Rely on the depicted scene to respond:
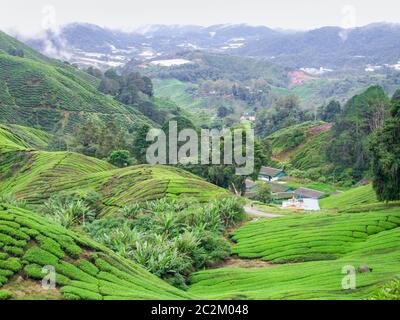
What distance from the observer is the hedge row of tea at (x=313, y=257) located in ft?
85.8

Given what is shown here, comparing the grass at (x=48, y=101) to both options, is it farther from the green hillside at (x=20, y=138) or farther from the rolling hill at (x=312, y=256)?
the rolling hill at (x=312, y=256)

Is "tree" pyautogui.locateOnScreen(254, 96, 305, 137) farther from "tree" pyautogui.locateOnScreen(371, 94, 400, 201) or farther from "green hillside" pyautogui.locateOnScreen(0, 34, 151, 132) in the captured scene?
"tree" pyautogui.locateOnScreen(371, 94, 400, 201)

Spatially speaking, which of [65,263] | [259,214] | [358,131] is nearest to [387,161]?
[259,214]

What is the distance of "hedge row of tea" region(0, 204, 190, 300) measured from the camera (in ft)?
72.5

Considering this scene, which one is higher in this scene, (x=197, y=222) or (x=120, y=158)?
(x=197, y=222)

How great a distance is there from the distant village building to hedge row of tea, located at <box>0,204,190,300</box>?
87.6 metres

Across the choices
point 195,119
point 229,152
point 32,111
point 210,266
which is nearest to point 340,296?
point 210,266

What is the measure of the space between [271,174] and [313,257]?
77.1m

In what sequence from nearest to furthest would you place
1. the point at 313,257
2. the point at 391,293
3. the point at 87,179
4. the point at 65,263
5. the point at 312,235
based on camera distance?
1. the point at 391,293
2. the point at 65,263
3. the point at 313,257
4. the point at 312,235
5. the point at 87,179

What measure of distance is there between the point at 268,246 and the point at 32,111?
4933 inches

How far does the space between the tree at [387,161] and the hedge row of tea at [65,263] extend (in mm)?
25881

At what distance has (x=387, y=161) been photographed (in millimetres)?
45312

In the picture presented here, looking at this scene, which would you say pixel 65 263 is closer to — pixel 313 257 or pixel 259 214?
pixel 313 257

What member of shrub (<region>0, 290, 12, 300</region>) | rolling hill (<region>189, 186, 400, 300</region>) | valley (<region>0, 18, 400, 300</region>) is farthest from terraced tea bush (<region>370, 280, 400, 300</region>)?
shrub (<region>0, 290, 12, 300</region>)
